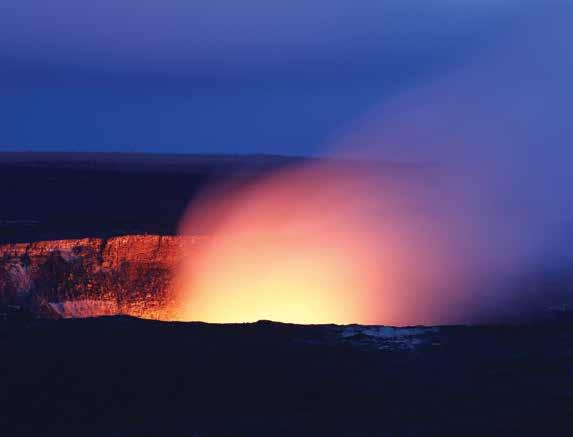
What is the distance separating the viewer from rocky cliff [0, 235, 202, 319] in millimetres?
11586

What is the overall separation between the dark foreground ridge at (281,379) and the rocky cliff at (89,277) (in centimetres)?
318

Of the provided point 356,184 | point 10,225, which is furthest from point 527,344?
point 356,184

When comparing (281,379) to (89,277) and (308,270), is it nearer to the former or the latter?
(89,277)

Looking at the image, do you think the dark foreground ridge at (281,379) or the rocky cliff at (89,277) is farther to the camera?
the rocky cliff at (89,277)

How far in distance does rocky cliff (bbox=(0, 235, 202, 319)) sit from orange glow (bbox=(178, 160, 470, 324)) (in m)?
0.49

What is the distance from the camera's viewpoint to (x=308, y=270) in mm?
13023

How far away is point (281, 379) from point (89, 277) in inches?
252

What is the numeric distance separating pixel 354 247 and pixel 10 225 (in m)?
7.45

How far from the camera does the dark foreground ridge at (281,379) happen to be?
18.3 feet

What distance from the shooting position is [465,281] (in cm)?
1172

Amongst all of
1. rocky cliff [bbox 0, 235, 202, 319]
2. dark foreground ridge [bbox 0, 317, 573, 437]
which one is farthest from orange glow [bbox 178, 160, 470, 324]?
dark foreground ridge [bbox 0, 317, 573, 437]

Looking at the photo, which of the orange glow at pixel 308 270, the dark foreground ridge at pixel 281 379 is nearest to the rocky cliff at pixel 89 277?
the orange glow at pixel 308 270

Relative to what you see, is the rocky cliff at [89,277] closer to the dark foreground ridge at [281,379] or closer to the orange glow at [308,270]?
the orange glow at [308,270]

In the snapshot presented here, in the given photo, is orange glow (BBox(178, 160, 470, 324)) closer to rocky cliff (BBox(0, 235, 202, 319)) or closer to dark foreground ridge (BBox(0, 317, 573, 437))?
rocky cliff (BBox(0, 235, 202, 319))
